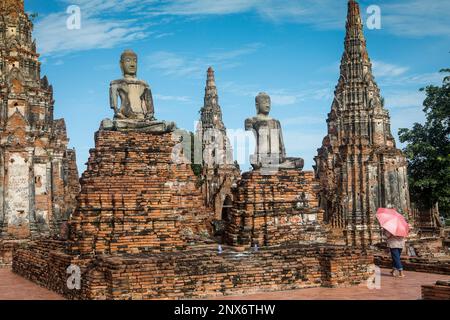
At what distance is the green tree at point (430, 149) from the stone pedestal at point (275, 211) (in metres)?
17.3

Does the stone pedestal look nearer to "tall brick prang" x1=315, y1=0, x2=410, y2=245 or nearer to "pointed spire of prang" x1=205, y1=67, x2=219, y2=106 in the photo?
"tall brick prang" x1=315, y1=0, x2=410, y2=245

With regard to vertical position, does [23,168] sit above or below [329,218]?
above

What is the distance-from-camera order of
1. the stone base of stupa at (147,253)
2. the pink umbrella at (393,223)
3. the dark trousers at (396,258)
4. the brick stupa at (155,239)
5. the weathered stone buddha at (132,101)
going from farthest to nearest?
the dark trousers at (396,258) → the pink umbrella at (393,223) → the weathered stone buddha at (132,101) → the brick stupa at (155,239) → the stone base of stupa at (147,253)

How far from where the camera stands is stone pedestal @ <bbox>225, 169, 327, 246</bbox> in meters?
12.6

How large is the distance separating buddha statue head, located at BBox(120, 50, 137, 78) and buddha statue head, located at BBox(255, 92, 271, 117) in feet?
9.59

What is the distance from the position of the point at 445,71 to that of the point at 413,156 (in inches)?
182

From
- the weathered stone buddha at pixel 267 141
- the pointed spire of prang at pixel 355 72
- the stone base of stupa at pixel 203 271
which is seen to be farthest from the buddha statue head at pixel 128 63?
the pointed spire of prang at pixel 355 72

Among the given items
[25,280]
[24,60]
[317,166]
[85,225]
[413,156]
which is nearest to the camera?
[85,225]

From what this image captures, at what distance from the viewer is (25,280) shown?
13.9 meters

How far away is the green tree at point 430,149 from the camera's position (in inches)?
1136

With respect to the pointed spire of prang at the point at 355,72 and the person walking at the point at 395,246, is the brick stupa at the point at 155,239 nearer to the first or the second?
the person walking at the point at 395,246
